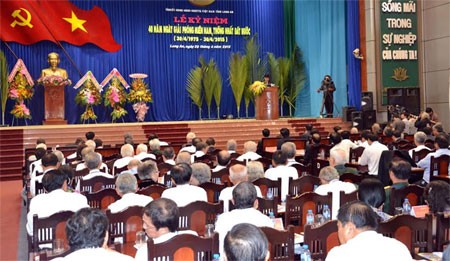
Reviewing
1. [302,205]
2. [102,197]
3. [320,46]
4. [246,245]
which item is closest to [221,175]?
[102,197]

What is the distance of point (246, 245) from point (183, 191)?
2.59m

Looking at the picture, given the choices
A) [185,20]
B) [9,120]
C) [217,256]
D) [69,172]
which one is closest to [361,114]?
[185,20]

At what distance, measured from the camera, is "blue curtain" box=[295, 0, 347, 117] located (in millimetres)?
17844

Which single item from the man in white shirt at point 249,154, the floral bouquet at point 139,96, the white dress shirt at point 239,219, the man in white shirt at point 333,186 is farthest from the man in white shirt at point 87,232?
the floral bouquet at point 139,96

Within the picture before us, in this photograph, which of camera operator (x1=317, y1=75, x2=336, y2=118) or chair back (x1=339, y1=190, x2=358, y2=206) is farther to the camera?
camera operator (x1=317, y1=75, x2=336, y2=118)

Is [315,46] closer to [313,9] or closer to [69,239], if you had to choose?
[313,9]

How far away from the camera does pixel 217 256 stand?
10.0ft

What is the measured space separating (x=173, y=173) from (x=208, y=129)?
393 inches

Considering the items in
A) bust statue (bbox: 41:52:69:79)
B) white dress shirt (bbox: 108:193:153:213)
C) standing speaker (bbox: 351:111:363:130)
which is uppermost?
bust statue (bbox: 41:52:69:79)

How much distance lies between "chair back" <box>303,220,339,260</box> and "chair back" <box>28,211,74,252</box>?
1.72 meters

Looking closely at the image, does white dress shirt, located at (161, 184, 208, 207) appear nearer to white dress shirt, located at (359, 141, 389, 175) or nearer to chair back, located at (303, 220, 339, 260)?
chair back, located at (303, 220, 339, 260)

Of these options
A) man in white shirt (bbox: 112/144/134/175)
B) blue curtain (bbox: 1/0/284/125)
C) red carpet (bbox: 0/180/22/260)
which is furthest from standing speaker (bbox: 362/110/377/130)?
man in white shirt (bbox: 112/144/134/175)

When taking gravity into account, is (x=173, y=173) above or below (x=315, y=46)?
below

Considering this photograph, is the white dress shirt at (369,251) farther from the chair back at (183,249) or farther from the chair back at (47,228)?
the chair back at (47,228)
